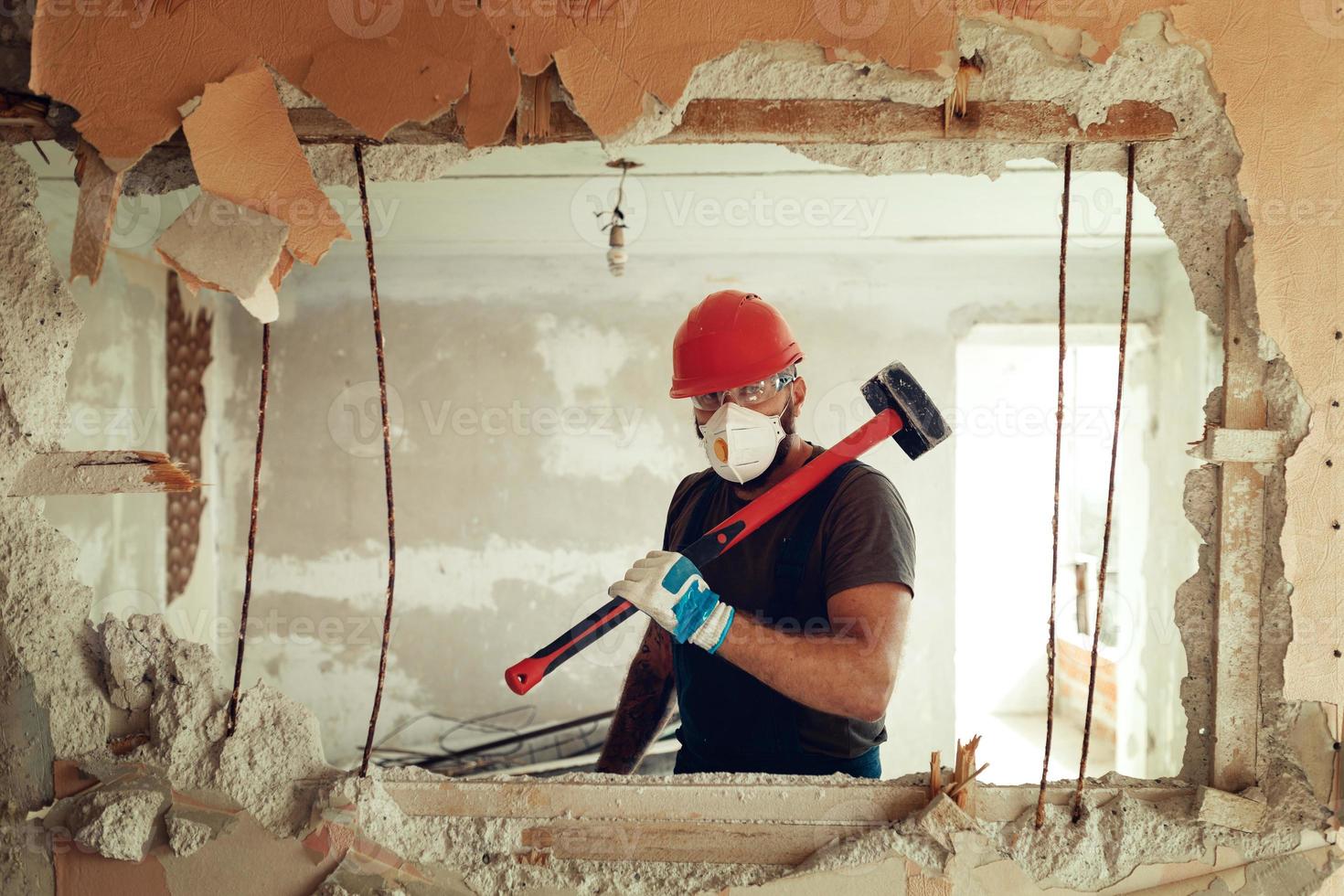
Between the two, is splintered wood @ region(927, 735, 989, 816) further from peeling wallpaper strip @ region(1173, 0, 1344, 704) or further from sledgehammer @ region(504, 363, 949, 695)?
peeling wallpaper strip @ region(1173, 0, 1344, 704)

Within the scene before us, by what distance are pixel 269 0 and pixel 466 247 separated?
3.66 metres

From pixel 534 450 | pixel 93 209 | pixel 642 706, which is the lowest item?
pixel 642 706

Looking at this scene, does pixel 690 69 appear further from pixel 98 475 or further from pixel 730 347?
pixel 98 475

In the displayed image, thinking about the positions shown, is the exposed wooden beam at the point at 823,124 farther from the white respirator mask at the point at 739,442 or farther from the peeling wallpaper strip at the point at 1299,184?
the white respirator mask at the point at 739,442

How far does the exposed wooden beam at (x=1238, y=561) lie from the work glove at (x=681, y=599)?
2.84 ft

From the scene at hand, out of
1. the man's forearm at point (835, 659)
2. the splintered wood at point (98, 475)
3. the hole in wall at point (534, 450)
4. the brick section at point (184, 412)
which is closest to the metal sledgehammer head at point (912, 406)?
the man's forearm at point (835, 659)

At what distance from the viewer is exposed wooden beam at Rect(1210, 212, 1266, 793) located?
1.58 metres

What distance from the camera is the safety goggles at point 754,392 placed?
2086 millimetres

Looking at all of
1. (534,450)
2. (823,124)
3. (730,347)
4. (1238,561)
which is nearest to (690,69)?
(823,124)

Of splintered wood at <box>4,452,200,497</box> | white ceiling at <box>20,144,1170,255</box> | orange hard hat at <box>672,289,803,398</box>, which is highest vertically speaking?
white ceiling at <box>20,144,1170,255</box>

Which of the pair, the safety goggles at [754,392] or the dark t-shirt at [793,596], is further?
the safety goggles at [754,392]

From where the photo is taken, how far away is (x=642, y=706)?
2254 millimetres

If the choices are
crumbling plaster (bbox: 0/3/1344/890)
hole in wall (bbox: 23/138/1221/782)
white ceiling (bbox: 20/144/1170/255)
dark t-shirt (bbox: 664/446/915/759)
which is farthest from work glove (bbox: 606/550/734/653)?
hole in wall (bbox: 23/138/1221/782)

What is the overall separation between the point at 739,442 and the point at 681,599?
1.42 ft
